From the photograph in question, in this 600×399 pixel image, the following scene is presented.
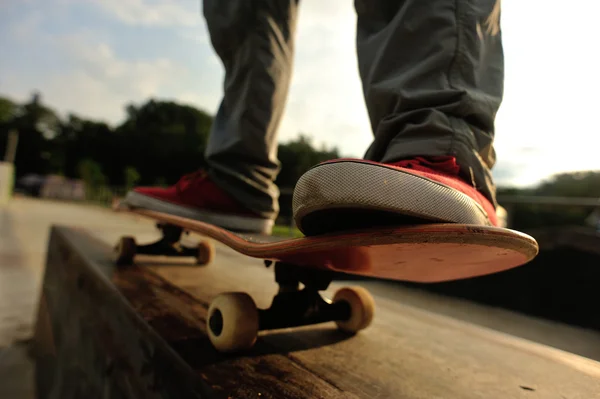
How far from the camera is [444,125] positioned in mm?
745

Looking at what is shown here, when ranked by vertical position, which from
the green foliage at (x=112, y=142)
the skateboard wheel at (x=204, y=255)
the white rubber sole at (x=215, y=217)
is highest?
the green foliage at (x=112, y=142)

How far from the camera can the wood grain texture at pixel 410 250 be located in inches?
22.0

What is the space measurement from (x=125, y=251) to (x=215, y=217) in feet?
2.01

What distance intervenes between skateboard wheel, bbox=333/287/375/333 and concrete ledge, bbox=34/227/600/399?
27mm

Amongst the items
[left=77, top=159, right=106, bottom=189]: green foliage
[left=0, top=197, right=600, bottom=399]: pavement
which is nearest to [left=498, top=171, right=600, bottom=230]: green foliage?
[left=0, top=197, right=600, bottom=399]: pavement

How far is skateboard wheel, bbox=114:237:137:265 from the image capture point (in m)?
1.59

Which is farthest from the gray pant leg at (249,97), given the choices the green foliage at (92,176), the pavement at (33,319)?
the green foliage at (92,176)

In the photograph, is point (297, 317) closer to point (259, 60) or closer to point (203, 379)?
point (203, 379)

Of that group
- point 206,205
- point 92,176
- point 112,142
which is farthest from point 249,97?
point 112,142

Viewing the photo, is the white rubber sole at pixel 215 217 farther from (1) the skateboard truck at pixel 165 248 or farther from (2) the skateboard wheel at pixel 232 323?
(2) the skateboard wheel at pixel 232 323

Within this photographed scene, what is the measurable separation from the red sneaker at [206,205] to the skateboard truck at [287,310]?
35cm

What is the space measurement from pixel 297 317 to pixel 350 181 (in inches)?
17.7

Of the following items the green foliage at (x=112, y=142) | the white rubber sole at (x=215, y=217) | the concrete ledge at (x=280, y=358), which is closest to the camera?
the concrete ledge at (x=280, y=358)

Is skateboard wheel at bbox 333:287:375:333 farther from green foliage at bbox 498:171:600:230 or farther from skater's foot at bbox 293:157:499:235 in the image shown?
green foliage at bbox 498:171:600:230
